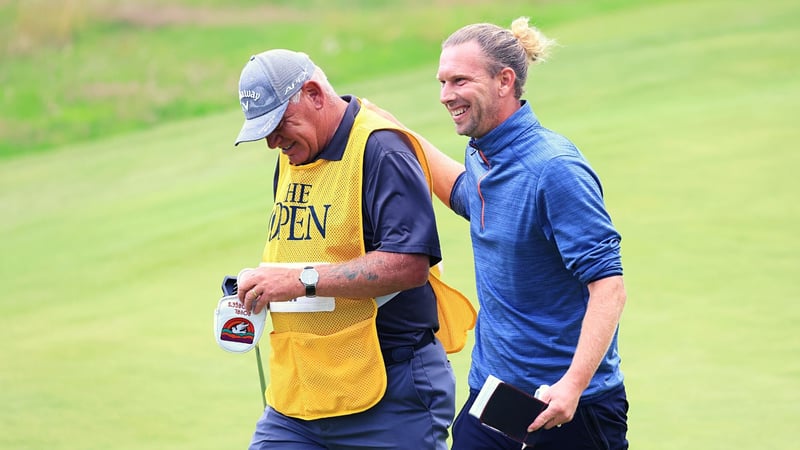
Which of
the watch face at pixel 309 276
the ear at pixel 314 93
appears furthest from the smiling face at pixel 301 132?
the watch face at pixel 309 276

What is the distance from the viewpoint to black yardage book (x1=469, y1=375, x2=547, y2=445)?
3268mm

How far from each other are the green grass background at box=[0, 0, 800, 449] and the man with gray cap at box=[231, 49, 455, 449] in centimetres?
231

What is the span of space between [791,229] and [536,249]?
6325 millimetres

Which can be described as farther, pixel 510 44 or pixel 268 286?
pixel 268 286

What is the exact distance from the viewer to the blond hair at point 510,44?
3.53m

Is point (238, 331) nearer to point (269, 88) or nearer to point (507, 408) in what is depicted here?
point (269, 88)

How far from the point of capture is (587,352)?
3.22 metres

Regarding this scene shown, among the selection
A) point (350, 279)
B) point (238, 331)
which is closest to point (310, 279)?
point (350, 279)

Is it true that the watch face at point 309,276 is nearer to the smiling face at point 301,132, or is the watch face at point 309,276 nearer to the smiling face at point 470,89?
the smiling face at point 301,132

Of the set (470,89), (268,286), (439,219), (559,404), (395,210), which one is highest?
(439,219)

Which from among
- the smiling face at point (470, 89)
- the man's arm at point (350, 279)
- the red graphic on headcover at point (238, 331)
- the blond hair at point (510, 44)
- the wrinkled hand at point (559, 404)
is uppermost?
the blond hair at point (510, 44)

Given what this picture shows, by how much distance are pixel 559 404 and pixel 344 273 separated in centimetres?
88

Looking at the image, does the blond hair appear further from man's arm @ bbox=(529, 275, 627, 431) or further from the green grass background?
the green grass background

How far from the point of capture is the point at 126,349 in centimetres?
844
